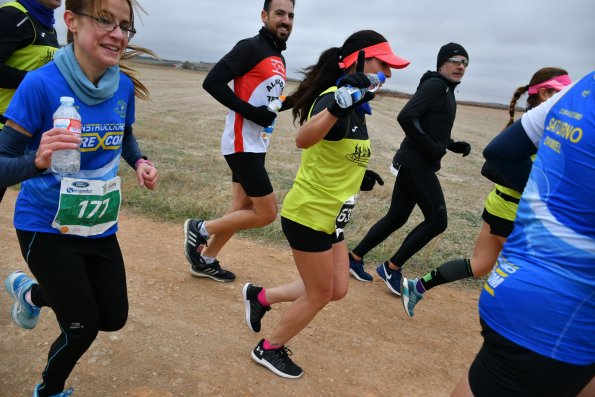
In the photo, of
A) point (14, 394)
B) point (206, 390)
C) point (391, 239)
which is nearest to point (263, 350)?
point (206, 390)

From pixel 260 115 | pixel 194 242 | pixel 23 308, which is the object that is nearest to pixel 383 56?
pixel 260 115

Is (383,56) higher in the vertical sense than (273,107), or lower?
higher

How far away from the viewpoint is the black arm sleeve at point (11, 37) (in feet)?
11.2

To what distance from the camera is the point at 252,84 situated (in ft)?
13.6

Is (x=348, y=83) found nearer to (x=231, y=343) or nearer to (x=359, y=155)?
(x=359, y=155)

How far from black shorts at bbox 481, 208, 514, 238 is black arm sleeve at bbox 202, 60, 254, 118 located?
6.91ft

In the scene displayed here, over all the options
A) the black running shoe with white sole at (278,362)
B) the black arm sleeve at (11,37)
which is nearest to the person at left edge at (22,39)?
the black arm sleeve at (11,37)

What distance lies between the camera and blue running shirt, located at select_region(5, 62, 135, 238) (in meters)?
2.22

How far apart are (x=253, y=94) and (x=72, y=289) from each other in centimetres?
233

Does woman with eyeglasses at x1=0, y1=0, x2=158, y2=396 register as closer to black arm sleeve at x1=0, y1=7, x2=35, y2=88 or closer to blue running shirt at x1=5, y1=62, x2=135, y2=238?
blue running shirt at x1=5, y1=62, x2=135, y2=238

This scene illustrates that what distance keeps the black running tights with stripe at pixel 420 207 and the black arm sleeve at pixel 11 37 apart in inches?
130

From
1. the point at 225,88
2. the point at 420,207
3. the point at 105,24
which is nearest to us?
the point at 105,24

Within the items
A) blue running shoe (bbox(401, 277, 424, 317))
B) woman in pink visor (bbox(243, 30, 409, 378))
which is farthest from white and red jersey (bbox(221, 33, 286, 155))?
blue running shoe (bbox(401, 277, 424, 317))

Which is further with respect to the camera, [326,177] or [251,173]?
[251,173]
